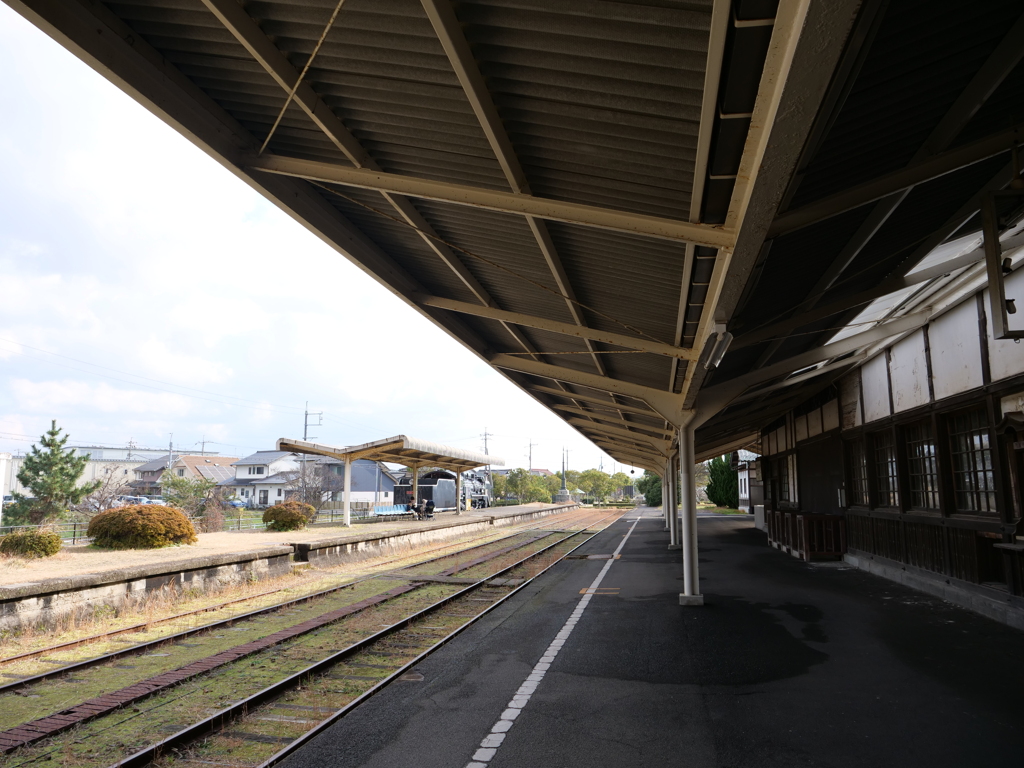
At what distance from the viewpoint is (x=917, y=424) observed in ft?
33.8

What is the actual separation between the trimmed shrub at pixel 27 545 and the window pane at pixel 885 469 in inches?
706

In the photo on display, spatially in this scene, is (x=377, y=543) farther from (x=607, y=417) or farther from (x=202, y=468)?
(x=202, y=468)

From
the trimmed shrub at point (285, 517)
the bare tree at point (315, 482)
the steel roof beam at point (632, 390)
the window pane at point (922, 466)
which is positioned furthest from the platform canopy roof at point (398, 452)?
the window pane at point (922, 466)

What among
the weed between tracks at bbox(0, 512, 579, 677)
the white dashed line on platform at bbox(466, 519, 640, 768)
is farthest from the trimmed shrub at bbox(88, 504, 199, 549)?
the white dashed line on platform at bbox(466, 519, 640, 768)

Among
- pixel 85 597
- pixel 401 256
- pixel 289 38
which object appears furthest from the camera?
pixel 85 597

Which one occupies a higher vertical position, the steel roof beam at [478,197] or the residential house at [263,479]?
the steel roof beam at [478,197]

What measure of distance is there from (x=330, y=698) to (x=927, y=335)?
956 centimetres

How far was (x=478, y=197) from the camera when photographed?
4.55m

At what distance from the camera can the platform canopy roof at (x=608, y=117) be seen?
120 inches

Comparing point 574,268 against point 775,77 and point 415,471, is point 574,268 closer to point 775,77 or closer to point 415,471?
point 775,77

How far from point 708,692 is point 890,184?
4.28m

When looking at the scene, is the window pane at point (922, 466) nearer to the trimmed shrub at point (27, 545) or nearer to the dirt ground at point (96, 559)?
the dirt ground at point (96, 559)

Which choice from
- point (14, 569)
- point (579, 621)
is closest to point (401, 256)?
point (579, 621)

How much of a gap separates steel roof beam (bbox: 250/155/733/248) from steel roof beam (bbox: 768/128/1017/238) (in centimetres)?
78
